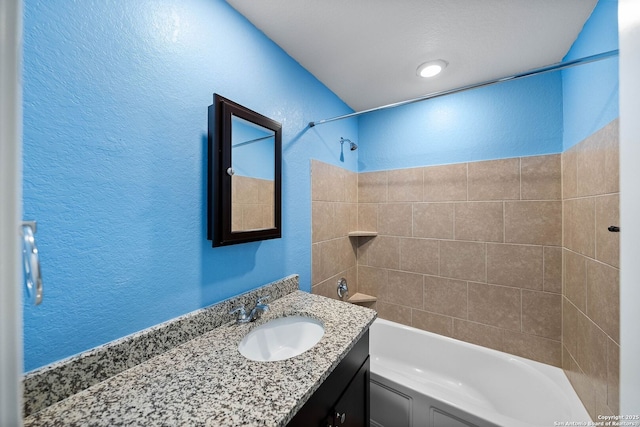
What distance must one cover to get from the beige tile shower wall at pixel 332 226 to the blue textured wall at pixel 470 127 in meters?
0.41

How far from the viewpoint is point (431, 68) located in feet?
4.87

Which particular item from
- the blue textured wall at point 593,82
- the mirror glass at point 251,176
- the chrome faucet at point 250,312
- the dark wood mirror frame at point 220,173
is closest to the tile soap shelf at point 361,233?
the mirror glass at point 251,176

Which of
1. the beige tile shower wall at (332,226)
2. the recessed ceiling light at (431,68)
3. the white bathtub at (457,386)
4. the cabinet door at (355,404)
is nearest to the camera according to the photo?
the cabinet door at (355,404)

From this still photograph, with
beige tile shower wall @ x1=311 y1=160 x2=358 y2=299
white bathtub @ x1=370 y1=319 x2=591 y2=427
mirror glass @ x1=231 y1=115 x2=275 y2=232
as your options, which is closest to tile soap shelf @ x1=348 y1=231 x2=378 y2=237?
beige tile shower wall @ x1=311 y1=160 x2=358 y2=299

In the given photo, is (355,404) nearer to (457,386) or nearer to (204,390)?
(204,390)

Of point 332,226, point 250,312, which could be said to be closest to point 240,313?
point 250,312

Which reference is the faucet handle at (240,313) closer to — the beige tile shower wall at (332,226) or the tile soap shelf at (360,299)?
the beige tile shower wall at (332,226)

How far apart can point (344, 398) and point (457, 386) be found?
1.27 meters

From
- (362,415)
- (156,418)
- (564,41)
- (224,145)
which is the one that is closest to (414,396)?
(362,415)

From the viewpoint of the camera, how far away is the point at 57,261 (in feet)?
2.01

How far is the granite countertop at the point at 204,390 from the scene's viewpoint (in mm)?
541

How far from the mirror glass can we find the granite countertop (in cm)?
48

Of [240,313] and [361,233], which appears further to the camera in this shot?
[361,233]

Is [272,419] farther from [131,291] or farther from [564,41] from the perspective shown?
[564,41]
